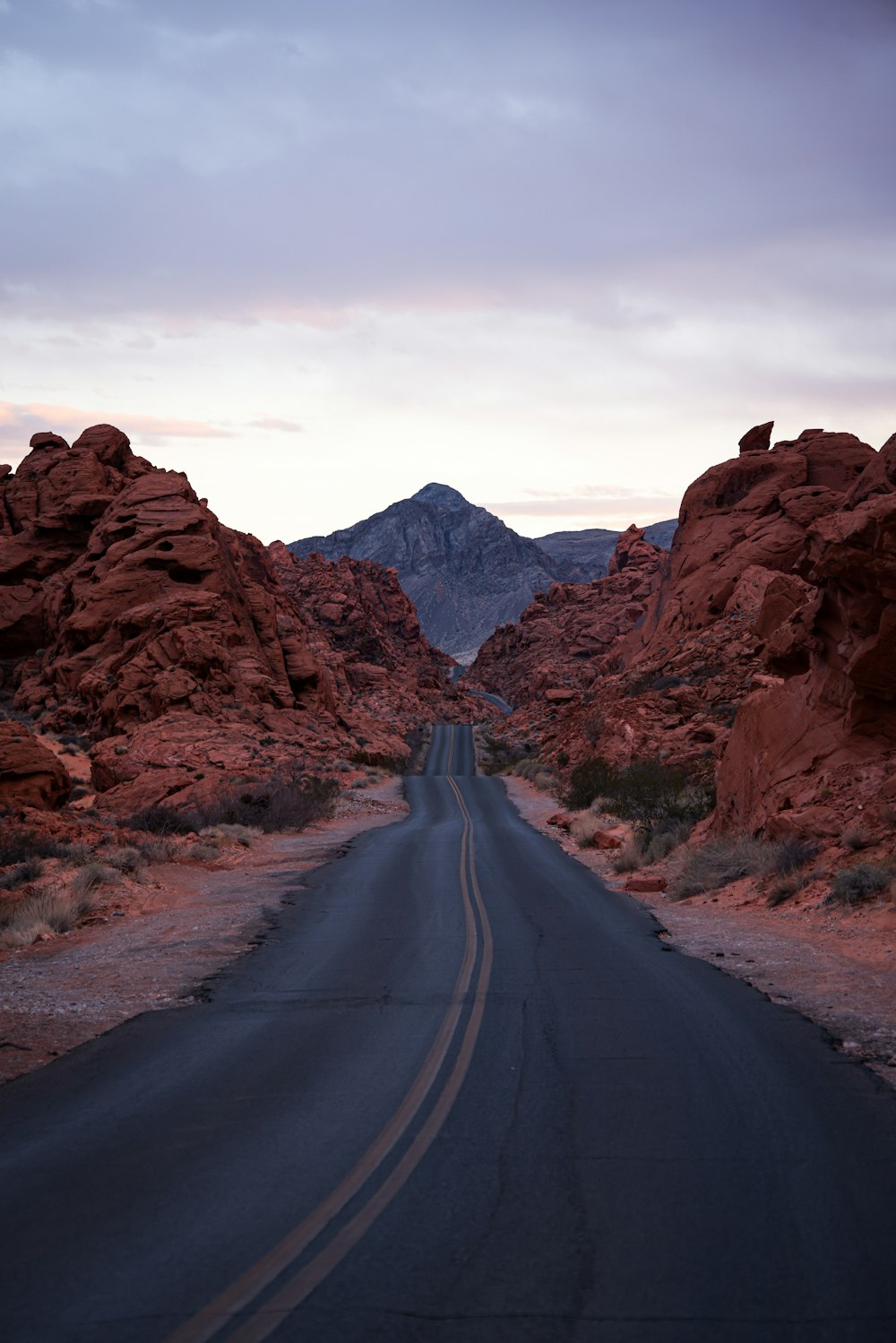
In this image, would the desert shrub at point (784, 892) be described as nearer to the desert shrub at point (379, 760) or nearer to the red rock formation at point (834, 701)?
the red rock formation at point (834, 701)

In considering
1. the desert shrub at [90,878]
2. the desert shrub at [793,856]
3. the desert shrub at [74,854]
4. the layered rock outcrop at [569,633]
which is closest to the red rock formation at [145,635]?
the desert shrub at [74,854]

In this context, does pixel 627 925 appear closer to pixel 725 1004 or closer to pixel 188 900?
pixel 725 1004

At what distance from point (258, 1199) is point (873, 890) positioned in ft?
34.6

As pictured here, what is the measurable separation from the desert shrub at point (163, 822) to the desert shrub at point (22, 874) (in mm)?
6701

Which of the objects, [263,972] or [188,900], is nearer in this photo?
[263,972]

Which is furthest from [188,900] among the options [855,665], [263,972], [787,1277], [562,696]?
[562,696]

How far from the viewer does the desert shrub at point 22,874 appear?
16.4 m

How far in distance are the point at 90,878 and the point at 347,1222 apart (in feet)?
43.3

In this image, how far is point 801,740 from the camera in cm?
1841

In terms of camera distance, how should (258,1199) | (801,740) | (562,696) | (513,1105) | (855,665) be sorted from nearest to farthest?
(258,1199)
(513,1105)
(855,665)
(801,740)
(562,696)

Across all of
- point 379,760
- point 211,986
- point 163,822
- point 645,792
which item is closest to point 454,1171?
point 211,986

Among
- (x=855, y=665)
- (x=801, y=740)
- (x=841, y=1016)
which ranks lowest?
(x=841, y=1016)

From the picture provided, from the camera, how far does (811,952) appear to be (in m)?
11.9

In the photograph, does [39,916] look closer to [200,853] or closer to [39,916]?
[39,916]
